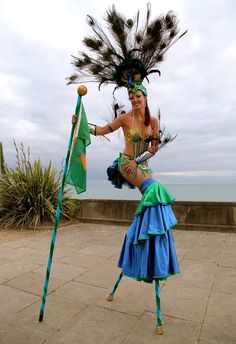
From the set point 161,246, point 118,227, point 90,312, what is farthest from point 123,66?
point 118,227

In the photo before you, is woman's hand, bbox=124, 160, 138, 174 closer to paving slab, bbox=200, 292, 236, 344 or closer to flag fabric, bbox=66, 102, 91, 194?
flag fabric, bbox=66, 102, 91, 194

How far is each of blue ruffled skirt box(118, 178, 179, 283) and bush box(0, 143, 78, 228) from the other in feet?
16.5

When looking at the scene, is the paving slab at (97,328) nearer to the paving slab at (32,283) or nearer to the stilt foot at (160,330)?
the stilt foot at (160,330)

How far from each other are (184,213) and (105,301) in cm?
466

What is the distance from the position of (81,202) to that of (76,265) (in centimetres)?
423

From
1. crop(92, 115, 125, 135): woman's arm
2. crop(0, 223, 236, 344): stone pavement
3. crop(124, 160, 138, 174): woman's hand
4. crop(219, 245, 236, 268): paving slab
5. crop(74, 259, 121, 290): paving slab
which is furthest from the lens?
crop(219, 245, 236, 268): paving slab

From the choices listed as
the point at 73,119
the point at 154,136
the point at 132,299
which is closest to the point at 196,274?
the point at 132,299

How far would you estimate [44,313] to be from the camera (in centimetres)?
273

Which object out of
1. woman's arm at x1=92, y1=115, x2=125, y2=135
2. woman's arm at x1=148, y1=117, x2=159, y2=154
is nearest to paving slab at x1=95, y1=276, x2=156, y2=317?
woman's arm at x1=148, y1=117, x2=159, y2=154

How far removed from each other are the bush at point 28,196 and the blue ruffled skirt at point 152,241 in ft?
16.5

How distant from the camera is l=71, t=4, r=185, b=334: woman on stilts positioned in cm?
252

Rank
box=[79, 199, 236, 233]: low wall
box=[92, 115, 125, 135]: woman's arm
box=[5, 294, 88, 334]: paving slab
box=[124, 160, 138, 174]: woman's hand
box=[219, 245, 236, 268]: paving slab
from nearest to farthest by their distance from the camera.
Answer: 1. box=[5, 294, 88, 334]: paving slab
2. box=[124, 160, 138, 174]: woman's hand
3. box=[92, 115, 125, 135]: woman's arm
4. box=[219, 245, 236, 268]: paving slab
5. box=[79, 199, 236, 233]: low wall

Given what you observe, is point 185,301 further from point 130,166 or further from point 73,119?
point 73,119

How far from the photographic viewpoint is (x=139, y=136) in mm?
2893
